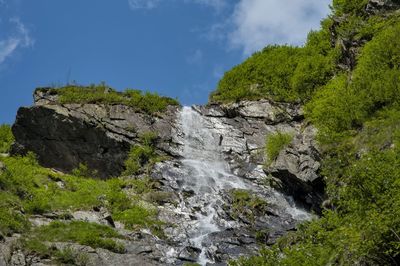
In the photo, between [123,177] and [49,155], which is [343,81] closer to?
[123,177]

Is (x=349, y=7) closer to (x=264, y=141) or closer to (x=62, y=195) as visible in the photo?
(x=264, y=141)

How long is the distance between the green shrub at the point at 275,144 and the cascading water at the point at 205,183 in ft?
9.04

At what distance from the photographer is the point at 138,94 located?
49.2 meters

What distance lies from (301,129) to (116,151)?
1391 cm

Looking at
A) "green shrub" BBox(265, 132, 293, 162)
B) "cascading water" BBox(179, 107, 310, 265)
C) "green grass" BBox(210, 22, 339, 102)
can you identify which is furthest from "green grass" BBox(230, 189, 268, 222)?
"green grass" BBox(210, 22, 339, 102)

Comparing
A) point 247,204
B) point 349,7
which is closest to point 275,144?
point 247,204

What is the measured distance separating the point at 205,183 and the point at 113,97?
13055mm

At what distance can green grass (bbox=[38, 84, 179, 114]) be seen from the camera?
4672 centimetres

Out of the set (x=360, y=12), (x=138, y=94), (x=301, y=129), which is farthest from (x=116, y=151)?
(x=360, y=12)

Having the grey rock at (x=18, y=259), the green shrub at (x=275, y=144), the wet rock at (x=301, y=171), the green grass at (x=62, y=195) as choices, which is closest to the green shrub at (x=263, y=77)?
the green shrub at (x=275, y=144)

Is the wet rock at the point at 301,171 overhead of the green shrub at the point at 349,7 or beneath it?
beneath

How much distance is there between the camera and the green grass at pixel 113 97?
46.7 m

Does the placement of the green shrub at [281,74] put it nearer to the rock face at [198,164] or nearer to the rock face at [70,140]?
the rock face at [198,164]

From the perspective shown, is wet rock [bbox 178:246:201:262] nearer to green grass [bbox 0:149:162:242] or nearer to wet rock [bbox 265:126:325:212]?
green grass [bbox 0:149:162:242]
